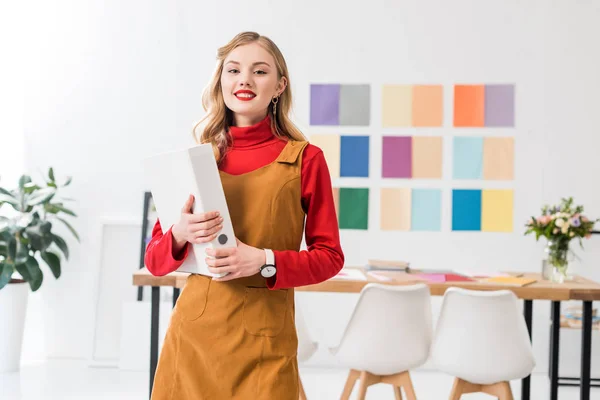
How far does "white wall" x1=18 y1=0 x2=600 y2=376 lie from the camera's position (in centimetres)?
464

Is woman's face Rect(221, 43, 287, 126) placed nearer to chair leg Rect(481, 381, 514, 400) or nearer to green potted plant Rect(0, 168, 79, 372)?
chair leg Rect(481, 381, 514, 400)

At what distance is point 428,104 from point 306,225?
3552 millimetres

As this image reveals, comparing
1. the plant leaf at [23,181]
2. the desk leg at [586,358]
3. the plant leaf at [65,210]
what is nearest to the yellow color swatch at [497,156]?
the desk leg at [586,358]

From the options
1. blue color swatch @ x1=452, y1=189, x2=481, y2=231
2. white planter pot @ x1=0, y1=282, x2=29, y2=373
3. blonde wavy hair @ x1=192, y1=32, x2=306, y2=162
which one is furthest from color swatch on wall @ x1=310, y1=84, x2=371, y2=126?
blonde wavy hair @ x1=192, y1=32, x2=306, y2=162

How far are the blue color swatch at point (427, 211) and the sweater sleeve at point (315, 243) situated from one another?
3.41 m

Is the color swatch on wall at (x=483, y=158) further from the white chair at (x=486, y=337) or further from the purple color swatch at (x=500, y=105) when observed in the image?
the white chair at (x=486, y=337)

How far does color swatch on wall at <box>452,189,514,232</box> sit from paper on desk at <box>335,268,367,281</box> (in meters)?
1.44

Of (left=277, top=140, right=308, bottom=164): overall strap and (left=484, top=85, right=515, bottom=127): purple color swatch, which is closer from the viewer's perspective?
(left=277, top=140, right=308, bottom=164): overall strap

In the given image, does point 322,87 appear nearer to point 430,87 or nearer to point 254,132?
point 430,87

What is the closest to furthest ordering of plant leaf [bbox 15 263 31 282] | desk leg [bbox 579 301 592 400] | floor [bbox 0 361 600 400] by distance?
desk leg [bbox 579 301 592 400] → floor [bbox 0 361 600 400] → plant leaf [bbox 15 263 31 282]

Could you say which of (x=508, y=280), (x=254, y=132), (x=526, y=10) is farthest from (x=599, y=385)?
(x=254, y=132)

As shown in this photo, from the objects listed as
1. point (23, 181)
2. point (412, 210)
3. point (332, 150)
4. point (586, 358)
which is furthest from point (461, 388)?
point (23, 181)

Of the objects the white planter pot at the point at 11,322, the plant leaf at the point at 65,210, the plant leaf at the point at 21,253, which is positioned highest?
the plant leaf at the point at 65,210

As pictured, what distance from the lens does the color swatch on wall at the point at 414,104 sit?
472cm
